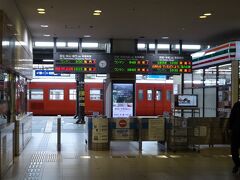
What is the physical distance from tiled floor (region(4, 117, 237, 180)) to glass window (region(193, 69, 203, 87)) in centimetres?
480

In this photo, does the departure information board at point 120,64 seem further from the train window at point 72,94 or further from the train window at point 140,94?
the train window at point 72,94

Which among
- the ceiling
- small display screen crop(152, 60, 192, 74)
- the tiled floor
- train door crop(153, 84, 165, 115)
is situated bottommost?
the tiled floor

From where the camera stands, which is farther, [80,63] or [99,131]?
[80,63]

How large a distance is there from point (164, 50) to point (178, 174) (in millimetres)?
13230

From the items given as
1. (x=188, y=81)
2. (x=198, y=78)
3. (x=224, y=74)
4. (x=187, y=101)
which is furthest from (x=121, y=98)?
(x=224, y=74)

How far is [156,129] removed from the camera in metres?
12.8

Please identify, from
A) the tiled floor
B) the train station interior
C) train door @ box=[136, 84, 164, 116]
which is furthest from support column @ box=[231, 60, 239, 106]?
train door @ box=[136, 84, 164, 116]

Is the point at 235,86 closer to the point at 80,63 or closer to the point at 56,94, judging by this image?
the point at 80,63

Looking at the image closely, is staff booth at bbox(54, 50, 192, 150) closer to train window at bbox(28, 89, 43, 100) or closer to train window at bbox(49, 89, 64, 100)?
train window at bbox(49, 89, 64, 100)

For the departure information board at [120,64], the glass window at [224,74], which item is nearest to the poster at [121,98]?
the departure information board at [120,64]

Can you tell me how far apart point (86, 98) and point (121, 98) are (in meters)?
12.0

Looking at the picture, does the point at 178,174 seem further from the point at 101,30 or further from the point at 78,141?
the point at 101,30

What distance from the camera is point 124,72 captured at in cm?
1567

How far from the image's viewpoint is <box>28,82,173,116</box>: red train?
93.4 feet
